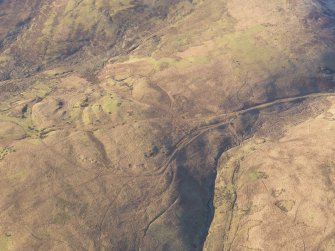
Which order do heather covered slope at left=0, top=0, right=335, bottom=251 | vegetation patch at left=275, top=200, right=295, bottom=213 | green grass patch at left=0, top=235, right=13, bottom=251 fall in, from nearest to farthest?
green grass patch at left=0, top=235, right=13, bottom=251, heather covered slope at left=0, top=0, right=335, bottom=251, vegetation patch at left=275, top=200, right=295, bottom=213

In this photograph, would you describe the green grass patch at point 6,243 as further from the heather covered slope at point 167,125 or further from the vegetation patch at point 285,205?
the vegetation patch at point 285,205

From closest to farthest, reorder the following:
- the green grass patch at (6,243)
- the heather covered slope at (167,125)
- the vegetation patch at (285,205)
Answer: the green grass patch at (6,243) → the heather covered slope at (167,125) → the vegetation patch at (285,205)

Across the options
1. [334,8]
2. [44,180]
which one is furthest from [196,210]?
[334,8]

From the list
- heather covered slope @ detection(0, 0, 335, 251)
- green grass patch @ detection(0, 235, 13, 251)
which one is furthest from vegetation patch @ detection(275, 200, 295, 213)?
green grass patch @ detection(0, 235, 13, 251)

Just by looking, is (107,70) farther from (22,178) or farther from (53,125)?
(22,178)

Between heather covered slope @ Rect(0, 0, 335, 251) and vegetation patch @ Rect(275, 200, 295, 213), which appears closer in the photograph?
heather covered slope @ Rect(0, 0, 335, 251)

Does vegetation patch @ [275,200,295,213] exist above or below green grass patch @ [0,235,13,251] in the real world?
below

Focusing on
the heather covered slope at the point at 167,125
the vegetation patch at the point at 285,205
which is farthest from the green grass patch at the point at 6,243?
the vegetation patch at the point at 285,205

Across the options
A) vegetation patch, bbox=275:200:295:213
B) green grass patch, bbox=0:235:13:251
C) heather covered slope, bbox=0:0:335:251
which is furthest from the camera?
vegetation patch, bbox=275:200:295:213

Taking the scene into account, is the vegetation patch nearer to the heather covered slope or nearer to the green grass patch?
the heather covered slope
